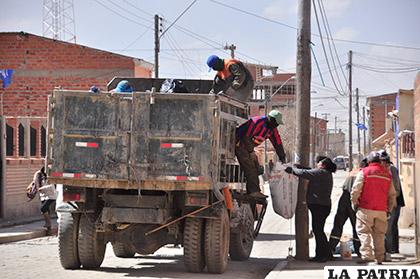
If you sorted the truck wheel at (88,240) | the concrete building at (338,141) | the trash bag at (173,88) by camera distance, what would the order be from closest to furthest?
1. the truck wheel at (88,240)
2. the trash bag at (173,88)
3. the concrete building at (338,141)

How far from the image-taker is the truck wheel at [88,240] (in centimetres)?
1194

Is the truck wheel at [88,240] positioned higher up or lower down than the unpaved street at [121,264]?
higher up

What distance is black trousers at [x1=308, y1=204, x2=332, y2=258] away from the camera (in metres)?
13.0

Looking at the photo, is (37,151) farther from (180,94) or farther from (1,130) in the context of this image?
(180,94)

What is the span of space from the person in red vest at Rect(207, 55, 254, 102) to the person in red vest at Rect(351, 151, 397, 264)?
2689 millimetres

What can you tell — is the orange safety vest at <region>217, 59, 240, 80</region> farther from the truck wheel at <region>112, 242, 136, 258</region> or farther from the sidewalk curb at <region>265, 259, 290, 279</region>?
the truck wheel at <region>112, 242, 136, 258</region>

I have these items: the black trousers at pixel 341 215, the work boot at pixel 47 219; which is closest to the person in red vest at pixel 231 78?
the black trousers at pixel 341 215

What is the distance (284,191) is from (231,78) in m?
2.12

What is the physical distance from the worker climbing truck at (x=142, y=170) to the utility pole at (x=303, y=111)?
67.6 inches

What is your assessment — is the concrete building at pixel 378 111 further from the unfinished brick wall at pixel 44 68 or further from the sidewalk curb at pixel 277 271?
the sidewalk curb at pixel 277 271

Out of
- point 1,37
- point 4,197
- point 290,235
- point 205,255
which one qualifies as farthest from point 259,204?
point 1,37

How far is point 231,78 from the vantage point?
43.9 ft

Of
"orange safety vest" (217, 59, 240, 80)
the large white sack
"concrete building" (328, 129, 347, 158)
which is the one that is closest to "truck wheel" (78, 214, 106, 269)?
the large white sack

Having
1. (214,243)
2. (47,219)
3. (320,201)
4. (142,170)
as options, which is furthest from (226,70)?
(47,219)
